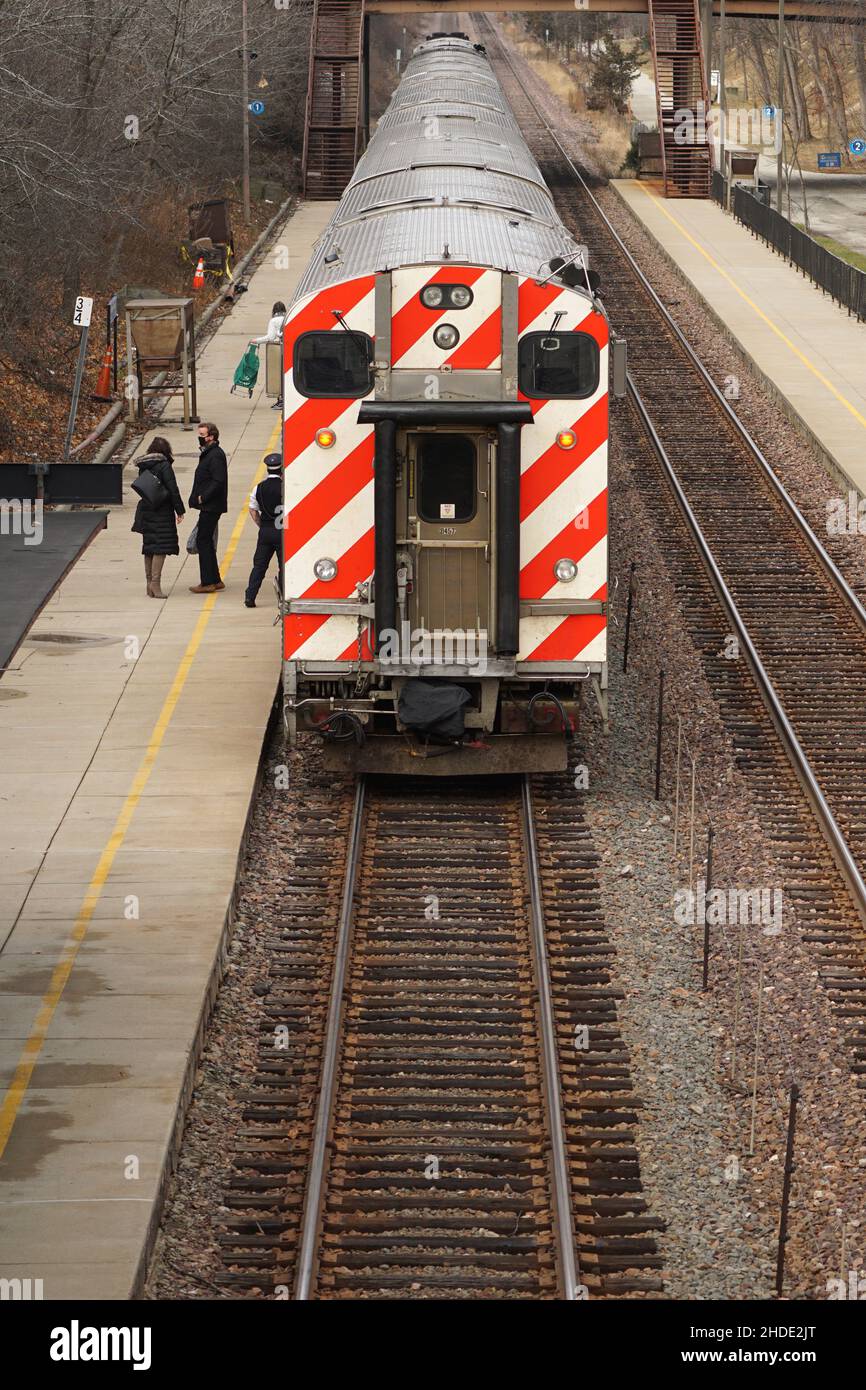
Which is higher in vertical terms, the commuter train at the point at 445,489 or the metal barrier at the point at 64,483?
the metal barrier at the point at 64,483

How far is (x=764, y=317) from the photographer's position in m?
36.2

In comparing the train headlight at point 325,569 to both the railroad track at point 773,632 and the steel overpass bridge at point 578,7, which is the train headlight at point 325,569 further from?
the steel overpass bridge at point 578,7

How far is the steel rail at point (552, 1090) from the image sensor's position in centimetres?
839

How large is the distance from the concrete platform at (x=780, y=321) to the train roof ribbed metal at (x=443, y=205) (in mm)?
7058

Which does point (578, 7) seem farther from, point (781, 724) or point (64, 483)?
point (781, 724)

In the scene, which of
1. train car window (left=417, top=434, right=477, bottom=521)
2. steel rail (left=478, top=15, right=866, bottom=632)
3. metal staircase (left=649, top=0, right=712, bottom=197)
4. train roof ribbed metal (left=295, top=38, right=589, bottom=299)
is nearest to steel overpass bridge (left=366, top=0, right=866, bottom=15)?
metal staircase (left=649, top=0, right=712, bottom=197)

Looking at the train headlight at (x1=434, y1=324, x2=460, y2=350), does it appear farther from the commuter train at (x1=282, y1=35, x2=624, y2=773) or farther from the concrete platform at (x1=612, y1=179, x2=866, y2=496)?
the concrete platform at (x1=612, y1=179, x2=866, y2=496)

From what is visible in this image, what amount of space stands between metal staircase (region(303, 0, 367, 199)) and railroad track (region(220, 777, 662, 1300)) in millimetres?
42367

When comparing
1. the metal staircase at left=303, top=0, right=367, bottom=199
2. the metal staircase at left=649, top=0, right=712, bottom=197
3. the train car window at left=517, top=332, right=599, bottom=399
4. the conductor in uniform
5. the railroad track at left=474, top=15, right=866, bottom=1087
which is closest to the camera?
the railroad track at left=474, top=15, right=866, bottom=1087

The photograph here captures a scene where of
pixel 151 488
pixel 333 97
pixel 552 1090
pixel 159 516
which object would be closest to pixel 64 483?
pixel 159 516

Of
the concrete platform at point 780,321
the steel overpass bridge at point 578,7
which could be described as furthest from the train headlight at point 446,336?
the steel overpass bridge at point 578,7

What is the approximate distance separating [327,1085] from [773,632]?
10068 millimetres

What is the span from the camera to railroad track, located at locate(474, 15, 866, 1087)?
517 inches

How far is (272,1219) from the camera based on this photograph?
29.3ft
